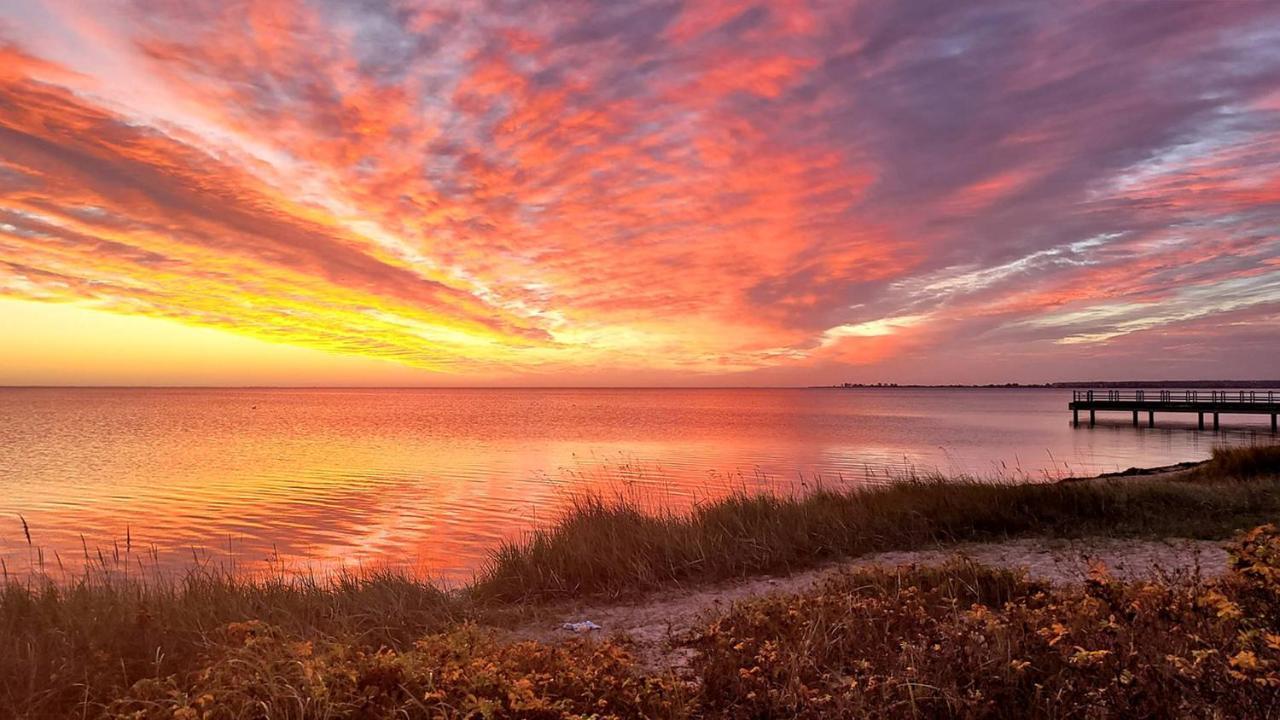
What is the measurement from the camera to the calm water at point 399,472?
19156mm

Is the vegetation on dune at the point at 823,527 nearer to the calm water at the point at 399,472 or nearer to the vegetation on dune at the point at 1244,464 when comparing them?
the calm water at the point at 399,472

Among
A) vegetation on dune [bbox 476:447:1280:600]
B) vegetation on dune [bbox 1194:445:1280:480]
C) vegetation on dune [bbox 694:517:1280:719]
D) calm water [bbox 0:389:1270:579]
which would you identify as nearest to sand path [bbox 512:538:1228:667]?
vegetation on dune [bbox 476:447:1280:600]

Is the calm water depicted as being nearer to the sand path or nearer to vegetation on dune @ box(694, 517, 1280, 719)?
the sand path

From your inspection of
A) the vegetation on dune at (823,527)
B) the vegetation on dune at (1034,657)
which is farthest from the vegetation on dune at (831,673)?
the vegetation on dune at (823,527)

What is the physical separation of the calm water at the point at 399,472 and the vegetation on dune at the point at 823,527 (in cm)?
492

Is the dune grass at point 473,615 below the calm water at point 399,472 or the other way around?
the other way around

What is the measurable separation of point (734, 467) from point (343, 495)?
18.1 meters

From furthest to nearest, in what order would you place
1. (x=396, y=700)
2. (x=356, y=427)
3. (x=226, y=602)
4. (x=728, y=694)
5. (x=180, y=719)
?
(x=356, y=427)
(x=226, y=602)
(x=728, y=694)
(x=396, y=700)
(x=180, y=719)

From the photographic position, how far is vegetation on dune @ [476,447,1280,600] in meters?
10.5

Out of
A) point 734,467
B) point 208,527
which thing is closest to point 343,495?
point 208,527

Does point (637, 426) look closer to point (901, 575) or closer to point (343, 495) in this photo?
point (343, 495)

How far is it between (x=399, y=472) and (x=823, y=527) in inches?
1047

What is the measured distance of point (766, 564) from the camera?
433 inches

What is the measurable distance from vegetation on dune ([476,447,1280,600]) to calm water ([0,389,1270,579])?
492 centimetres
